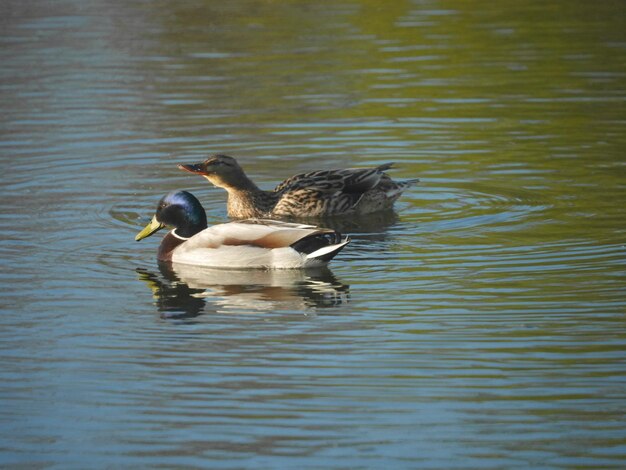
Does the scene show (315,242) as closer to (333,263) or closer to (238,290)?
(333,263)

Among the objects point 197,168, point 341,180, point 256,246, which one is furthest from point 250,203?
point 256,246

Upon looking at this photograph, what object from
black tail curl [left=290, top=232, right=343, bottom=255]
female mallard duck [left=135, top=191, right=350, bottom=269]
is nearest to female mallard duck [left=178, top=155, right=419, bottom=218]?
female mallard duck [left=135, top=191, right=350, bottom=269]

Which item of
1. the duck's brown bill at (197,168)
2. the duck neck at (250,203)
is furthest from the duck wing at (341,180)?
the duck's brown bill at (197,168)

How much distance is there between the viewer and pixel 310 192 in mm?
14125

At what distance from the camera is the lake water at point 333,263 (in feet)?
26.3

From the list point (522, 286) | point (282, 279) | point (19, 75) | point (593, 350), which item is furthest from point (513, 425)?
point (19, 75)

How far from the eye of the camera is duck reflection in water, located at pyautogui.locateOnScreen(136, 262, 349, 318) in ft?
35.0

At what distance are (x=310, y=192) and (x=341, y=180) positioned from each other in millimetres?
327

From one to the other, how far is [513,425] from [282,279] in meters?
4.05

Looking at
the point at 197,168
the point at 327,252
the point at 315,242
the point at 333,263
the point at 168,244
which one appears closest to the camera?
the point at 327,252

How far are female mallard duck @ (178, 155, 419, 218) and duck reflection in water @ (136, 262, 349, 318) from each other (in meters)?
2.14

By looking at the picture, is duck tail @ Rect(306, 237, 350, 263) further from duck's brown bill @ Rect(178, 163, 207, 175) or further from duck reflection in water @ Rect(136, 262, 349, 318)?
duck's brown bill @ Rect(178, 163, 207, 175)

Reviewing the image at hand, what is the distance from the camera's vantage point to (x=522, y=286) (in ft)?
35.5

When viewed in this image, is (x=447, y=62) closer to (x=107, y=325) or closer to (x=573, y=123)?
(x=573, y=123)
